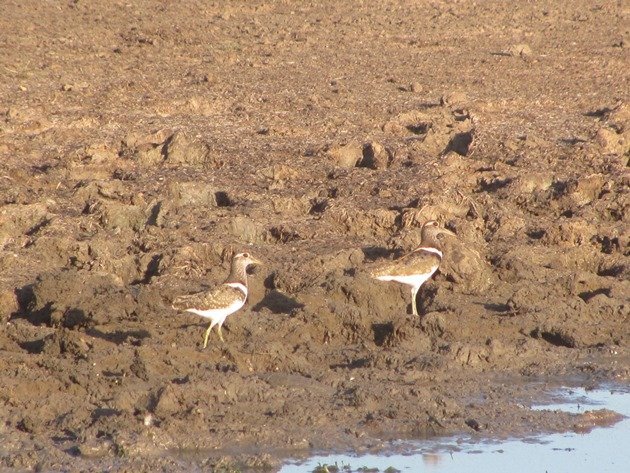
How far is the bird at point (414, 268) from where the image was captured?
36.4 ft

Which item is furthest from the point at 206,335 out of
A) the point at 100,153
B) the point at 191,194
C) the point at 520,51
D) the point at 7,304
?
the point at 520,51

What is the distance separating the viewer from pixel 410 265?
11.1 meters

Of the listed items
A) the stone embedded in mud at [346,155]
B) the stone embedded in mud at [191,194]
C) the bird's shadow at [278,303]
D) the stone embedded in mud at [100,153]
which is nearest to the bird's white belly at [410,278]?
the bird's shadow at [278,303]

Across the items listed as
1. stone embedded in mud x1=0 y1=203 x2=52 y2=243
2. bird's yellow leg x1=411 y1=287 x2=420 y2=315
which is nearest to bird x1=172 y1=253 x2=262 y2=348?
bird's yellow leg x1=411 y1=287 x2=420 y2=315

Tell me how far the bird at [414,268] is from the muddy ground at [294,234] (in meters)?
0.17

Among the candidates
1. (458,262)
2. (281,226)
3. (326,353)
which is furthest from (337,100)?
(326,353)

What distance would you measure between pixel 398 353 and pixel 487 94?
29.6ft

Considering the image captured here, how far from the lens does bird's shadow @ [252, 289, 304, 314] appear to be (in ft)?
36.5

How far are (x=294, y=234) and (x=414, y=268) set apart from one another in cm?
187

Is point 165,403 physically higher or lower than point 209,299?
lower

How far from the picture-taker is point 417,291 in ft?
38.2

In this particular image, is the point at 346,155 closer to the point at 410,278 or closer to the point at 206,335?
the point at 410,278

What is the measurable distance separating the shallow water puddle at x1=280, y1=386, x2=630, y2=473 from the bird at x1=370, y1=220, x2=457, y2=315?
236 cm

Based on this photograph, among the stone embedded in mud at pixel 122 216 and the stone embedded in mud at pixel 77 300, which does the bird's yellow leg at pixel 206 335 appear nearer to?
A: the stone embedded in mud at pixel 77 300
